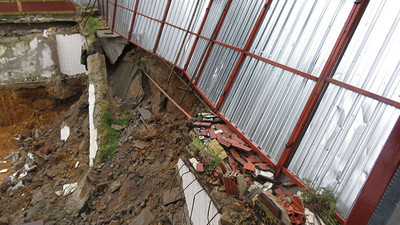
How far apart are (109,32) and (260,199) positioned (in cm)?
1310

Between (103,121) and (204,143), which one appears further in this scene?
(103,121)

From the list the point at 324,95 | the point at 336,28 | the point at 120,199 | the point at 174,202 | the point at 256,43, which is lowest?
the point at 120,199

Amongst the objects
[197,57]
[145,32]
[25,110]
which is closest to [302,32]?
[197,57]

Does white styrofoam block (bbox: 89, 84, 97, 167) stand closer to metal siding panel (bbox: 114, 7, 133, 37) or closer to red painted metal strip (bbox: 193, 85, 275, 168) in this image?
metal siding panel (bbox: 114, 7, 133, 37)

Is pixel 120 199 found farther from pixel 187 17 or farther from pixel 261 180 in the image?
pixel 187 17

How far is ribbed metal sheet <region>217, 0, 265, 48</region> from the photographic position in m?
6.34

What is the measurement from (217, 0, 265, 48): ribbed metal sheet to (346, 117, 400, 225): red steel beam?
196 inches

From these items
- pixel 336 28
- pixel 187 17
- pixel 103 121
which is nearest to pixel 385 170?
pixel 336 28

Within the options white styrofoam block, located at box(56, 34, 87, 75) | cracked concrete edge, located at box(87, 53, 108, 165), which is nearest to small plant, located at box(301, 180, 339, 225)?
cracked concrete edge, located at box(87, 53, 108, 165)

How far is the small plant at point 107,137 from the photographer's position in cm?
932

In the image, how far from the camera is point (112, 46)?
43.8 feet

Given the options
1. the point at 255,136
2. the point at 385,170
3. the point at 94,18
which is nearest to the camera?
the point at 385,170

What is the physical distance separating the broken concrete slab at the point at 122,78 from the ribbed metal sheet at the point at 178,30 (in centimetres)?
211

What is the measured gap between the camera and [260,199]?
373 cm
